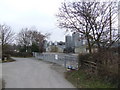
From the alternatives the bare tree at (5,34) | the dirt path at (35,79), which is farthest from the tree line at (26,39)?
the dirt path at (35,79)

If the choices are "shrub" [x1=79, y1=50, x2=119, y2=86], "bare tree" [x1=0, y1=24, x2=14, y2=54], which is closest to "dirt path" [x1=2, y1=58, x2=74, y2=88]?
"shrub" [x1=79, y1=50, x2=119, y2=86]

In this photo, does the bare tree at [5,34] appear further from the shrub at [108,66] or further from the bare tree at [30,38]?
the shrub at [108,66]

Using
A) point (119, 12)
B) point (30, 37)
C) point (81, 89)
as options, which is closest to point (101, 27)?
point (119, 12)

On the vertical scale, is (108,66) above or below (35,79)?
above

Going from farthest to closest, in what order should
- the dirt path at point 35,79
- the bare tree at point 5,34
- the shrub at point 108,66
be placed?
the bare tree at point 5,34, the dirt path at point 35,79, the shrub at point 108,66

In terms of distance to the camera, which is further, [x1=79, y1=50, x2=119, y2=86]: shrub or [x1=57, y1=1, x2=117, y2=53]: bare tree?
[x1=57, y1=1, x2=117, y2=53]: bare tree

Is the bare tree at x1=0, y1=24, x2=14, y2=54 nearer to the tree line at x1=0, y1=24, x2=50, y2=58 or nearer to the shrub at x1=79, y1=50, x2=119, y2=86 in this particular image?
the tree line at x1=0, y1=24, x2=50, y2=58

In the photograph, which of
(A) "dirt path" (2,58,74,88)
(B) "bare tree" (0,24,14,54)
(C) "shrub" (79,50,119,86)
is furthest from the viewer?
(B) "bare tree" (0,24,14,54)

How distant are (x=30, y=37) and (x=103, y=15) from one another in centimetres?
4152

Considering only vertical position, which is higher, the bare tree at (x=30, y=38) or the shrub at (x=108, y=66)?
the bare tree at (x=30, y=38)

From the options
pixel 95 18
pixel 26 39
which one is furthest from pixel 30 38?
pixel 95 18

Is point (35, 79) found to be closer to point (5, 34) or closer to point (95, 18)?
point (95, 18)

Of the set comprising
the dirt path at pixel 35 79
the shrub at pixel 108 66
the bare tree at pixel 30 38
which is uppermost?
the bare tree at pixel 30 38

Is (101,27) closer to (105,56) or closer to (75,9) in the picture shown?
(75,9)
